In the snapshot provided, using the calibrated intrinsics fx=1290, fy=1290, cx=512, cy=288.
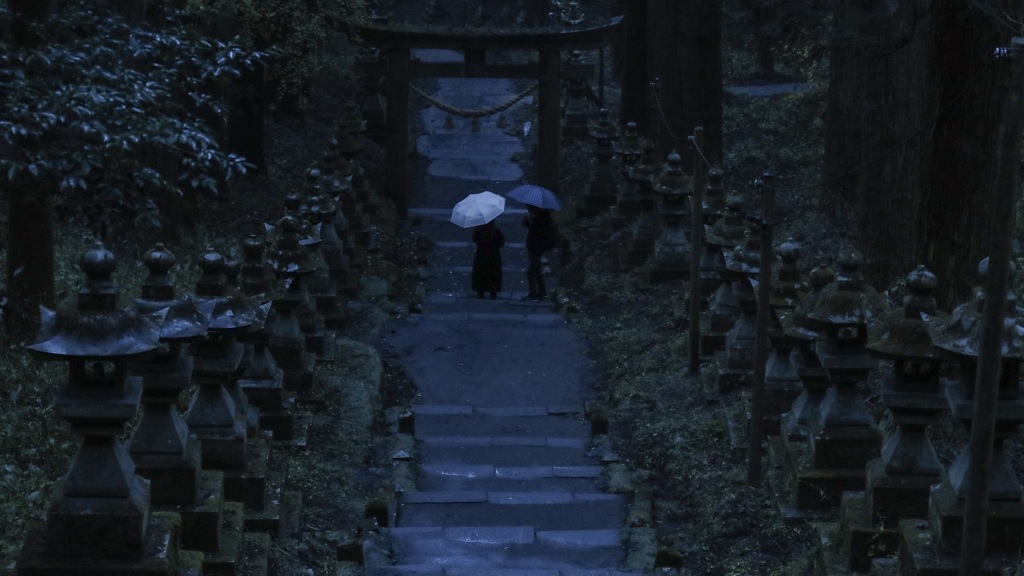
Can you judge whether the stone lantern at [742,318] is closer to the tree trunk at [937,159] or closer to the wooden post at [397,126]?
the tree trunk at [937,159]

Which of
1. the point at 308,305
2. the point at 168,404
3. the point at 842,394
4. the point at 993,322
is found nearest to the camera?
the point at 993,322

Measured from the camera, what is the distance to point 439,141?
85.1 ft

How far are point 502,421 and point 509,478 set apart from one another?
171 cm

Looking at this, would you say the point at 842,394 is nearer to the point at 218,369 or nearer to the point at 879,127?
the point at 218,369

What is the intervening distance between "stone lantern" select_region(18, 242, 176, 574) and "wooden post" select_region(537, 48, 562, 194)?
1441 cm

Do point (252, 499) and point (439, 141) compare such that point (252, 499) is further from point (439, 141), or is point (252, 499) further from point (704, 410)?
point (439, 141)

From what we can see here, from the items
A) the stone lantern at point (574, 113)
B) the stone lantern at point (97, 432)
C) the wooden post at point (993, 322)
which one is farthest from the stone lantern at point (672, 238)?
the stone lantern at point (574, 113)

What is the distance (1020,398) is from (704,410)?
Result: 485 centimetres

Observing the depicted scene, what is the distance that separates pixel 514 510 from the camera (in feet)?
28.4

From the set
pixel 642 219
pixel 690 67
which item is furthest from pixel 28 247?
pixel 690 67

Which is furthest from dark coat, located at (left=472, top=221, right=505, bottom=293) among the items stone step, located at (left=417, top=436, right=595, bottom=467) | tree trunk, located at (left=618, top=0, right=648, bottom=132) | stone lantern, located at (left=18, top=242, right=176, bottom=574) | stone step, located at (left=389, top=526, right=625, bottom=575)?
stone lantern, located at (left=18, top=242, right=176, bottom=574)

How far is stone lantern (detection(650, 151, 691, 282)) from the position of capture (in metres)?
14.5

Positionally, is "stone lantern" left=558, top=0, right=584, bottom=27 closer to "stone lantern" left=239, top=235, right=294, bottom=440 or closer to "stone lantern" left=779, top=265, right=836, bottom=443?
"stone lantern" left=239, top=235, right=294, bottom=440

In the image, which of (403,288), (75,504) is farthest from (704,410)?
(403,288)
